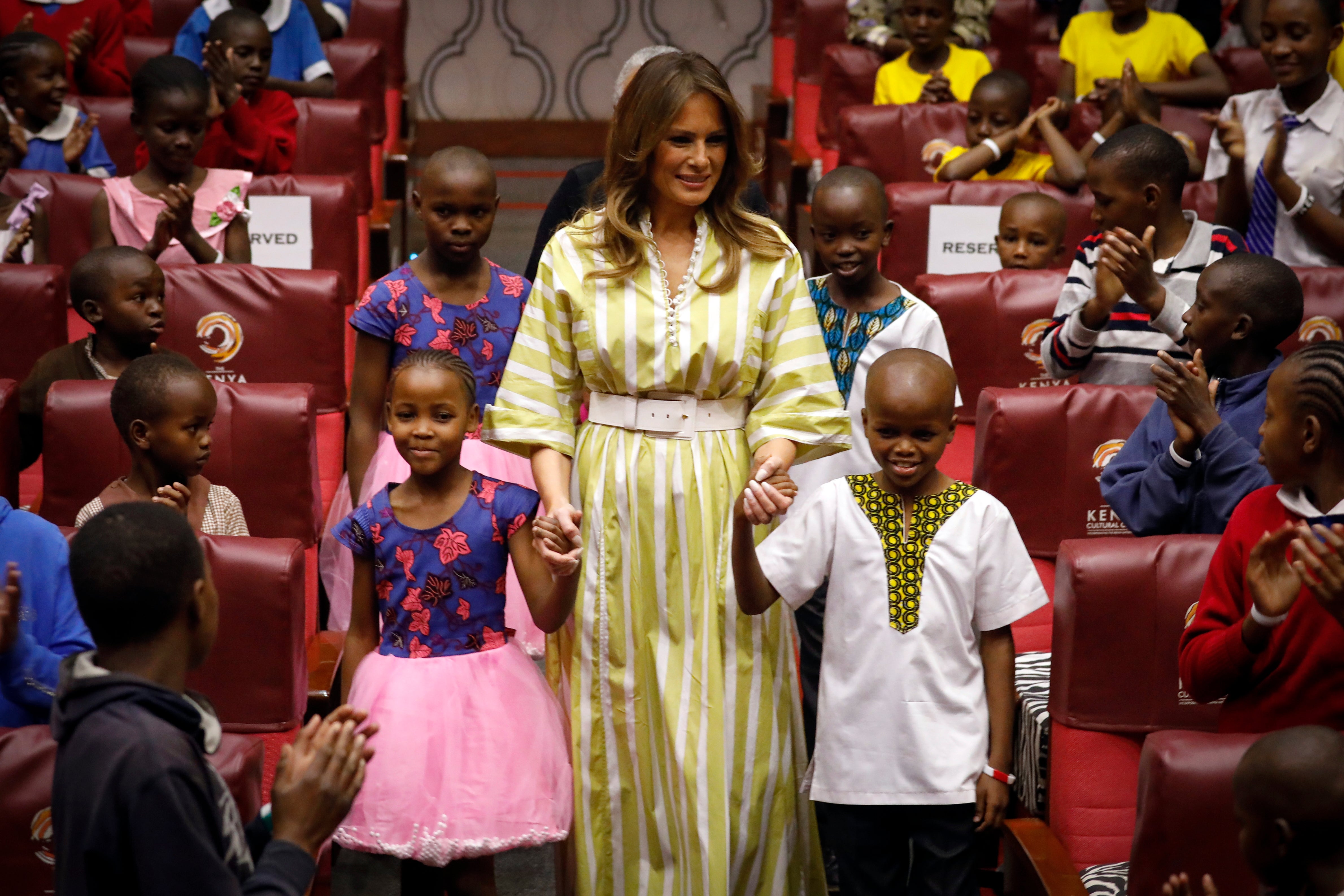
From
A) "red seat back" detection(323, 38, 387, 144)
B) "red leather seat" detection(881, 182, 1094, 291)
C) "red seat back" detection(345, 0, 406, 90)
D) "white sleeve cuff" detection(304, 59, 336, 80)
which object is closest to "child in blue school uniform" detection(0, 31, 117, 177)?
"white sleeve cuff" detection(304, 59, 336, 80)

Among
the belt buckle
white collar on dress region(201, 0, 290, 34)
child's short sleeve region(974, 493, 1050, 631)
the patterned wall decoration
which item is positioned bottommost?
child's short sleeve region(974, 493, 1050, 631)

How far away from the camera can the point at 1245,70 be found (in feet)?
18.2

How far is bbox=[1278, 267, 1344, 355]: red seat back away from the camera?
12.0 ft

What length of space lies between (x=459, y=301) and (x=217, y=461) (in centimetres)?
61

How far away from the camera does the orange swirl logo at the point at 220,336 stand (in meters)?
3.59

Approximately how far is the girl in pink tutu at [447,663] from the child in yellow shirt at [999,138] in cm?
265

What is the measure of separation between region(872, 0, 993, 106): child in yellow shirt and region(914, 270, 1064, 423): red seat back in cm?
176

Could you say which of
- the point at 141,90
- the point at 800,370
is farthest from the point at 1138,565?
the point at 141,90

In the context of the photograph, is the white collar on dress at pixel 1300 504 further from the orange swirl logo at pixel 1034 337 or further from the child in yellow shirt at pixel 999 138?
the child in yellow shirt at pixel 999 138

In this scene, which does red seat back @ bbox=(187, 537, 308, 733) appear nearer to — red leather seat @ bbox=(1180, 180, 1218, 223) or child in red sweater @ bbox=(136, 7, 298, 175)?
child in red sweater @ bbox=(136, 7, 298, 175)

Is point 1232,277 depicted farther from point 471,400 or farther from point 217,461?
point 217,461

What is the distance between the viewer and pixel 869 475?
2.39 m

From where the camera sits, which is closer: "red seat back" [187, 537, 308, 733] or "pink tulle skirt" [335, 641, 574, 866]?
"pink tulle skirt" [335, 641, 574, 866]

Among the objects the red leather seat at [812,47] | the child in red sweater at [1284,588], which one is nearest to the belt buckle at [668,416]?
the child in red sweater at [1284,588]
